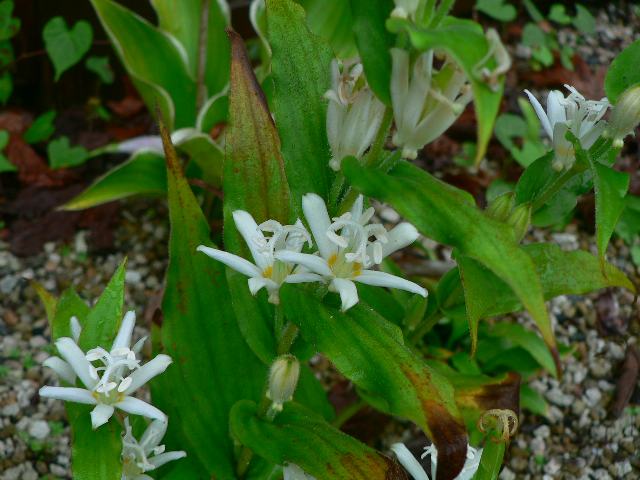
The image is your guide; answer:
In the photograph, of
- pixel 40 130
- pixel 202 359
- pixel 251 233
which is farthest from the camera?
pixel 40 130

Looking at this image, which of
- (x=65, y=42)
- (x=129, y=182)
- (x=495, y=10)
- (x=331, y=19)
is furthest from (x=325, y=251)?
(x=495, y=10)

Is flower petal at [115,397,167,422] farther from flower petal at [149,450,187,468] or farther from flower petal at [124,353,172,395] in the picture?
flower petal at [149,450,187,468]

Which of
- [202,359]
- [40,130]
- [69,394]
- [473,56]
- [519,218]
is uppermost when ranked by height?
[473,56]

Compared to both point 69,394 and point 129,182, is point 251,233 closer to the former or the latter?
point 69,394

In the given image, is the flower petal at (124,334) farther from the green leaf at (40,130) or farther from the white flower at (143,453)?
the green leaf at (40,130)

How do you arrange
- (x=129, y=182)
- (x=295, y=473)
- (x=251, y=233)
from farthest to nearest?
(x=129, y=182) < (x=295, y=473) < (x=251, y=233)

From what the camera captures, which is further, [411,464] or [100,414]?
[411,464]

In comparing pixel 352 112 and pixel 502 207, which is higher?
pixel 352 112
